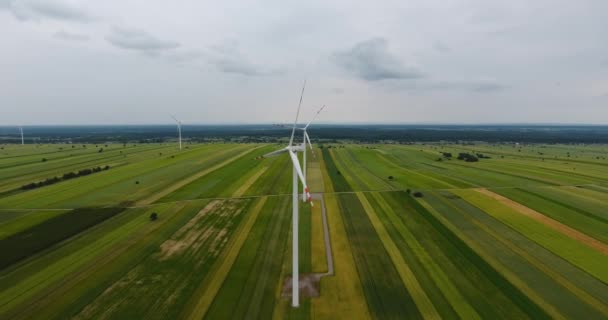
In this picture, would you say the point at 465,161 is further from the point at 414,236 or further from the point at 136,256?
the point at 136,256

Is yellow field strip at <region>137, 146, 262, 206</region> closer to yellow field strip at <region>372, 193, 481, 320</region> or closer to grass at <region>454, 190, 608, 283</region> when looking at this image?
yellow field strip at <region>372, 193, 481, 320</region>

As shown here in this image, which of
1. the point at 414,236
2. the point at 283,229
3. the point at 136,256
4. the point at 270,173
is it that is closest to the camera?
the point at 136,256

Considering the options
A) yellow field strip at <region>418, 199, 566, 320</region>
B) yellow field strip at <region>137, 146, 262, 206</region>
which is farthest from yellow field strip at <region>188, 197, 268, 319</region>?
yellow field strip at <region>418, 199, 566, 320</region>

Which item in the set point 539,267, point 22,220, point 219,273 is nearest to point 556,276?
point 539,267

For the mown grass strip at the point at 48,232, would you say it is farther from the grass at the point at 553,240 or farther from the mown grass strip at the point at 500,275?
the grass at the point at 553,240

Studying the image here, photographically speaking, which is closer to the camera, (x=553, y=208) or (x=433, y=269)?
(x=433, y=269)

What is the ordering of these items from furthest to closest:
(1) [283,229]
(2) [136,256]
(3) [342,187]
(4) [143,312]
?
1. (3) [342,187]
2. (1) [283,229]
3. (2) [136,256]
4. (4) [143,312]

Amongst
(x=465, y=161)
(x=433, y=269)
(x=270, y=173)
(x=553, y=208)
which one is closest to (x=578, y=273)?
(x=433, y=269)
